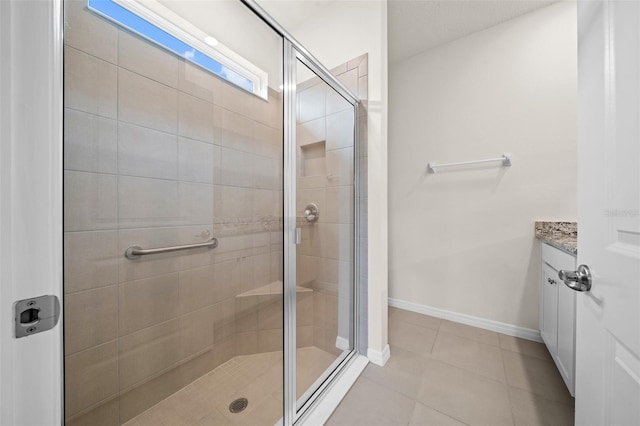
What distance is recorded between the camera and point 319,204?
1438mm

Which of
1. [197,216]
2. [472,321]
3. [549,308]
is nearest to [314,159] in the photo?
[197,216]

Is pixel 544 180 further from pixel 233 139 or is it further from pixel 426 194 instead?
pixel 233 139

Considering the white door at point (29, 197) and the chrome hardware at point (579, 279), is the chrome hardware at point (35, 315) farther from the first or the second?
the chrome hardware at point (579, 279)

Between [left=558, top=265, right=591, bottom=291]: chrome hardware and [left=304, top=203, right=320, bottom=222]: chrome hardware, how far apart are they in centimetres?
102

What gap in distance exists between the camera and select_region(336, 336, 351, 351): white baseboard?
5.05ft

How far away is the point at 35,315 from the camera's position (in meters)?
0.34

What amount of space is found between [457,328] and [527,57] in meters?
2.20

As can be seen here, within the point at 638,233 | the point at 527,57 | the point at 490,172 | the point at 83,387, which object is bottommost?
the point at 83,387

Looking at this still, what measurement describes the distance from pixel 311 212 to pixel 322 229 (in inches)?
6.2

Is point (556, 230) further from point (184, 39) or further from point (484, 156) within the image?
point (184, 39)

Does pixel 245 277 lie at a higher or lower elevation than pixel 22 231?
lower

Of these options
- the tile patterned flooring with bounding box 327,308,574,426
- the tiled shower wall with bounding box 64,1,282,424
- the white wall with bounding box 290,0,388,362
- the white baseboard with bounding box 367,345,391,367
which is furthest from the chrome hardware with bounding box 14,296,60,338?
the white baseboard with bounding box 367,345,391,367

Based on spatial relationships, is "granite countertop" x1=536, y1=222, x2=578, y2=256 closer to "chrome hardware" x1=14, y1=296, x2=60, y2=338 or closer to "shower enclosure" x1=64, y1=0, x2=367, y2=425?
"shower enclosure" x1=64, y1=0, x2=367, y2=425

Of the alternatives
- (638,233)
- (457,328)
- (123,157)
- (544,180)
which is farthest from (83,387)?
(544,180)
